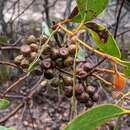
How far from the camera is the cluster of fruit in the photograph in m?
0.96

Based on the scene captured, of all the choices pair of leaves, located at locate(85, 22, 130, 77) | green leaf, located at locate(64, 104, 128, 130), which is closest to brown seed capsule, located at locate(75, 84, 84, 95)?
pair of leaves, located at locate(85, 22, 130, 77)

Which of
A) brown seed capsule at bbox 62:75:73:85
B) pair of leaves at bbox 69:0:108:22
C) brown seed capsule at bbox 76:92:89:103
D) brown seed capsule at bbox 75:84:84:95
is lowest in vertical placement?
A: brown seed capsule at bbox 76:92:89:103

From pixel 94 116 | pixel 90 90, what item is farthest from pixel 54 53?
pixel 94 116

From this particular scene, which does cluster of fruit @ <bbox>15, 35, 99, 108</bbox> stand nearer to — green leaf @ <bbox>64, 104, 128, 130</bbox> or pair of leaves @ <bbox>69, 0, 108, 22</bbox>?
pair of leaves @ <bbox>69, 0, 108, 22</bbox>

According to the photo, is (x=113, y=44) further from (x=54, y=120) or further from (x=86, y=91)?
(x=54, y=120)

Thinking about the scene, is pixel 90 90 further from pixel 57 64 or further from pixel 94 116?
pixel 94 116

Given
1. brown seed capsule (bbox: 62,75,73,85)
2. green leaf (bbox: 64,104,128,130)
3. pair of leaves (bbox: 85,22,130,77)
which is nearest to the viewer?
green leaf (bbox: 64,104,128,130)

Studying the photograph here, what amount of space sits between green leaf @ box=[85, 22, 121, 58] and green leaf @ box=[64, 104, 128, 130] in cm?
17

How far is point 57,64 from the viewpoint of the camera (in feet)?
3.18

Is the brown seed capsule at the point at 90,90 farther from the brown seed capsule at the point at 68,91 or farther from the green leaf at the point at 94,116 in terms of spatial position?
the green leaf at the point at 94,116

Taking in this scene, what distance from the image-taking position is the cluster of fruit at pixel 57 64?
3.15ft

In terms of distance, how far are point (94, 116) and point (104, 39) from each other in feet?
0.78

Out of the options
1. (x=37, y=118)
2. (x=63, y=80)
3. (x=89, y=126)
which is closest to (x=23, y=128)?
(x=37, y=118)

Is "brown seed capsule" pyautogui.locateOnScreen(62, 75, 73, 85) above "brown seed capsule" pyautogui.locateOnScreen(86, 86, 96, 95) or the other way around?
above
